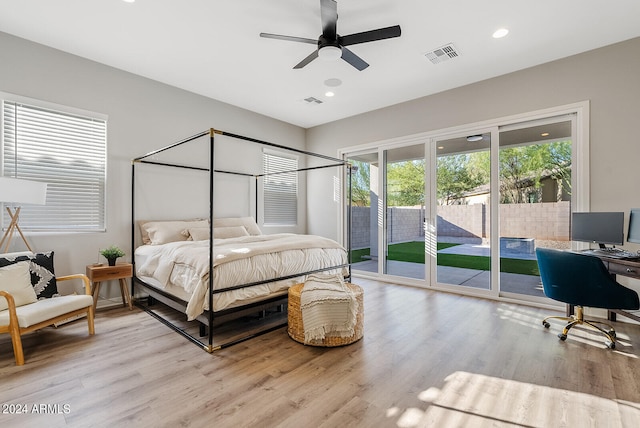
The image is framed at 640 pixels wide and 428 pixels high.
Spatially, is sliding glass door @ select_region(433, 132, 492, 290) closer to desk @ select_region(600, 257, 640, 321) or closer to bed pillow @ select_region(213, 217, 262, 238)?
desk @ select_region(600, 257, 640, 321)

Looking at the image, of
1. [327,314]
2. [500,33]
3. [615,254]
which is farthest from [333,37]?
[615,254]

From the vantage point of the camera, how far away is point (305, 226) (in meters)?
6.50

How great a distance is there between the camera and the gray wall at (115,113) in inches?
130

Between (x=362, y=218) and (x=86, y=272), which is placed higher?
(x=362, y=218)

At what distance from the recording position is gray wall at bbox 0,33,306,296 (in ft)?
10.8

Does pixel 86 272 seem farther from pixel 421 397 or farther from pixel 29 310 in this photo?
pixel 421 397

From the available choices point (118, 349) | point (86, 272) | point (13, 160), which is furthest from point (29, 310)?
point (13, 160)

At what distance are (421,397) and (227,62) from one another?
3970mm

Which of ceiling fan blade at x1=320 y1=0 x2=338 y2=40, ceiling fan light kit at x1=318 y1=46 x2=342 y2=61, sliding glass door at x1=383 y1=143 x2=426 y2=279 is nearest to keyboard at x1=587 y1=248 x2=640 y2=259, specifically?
sliding glass door at x1=383 y1=143 x2=426 y2=279

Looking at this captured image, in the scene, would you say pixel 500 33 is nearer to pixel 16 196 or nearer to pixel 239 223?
pixel 239 223

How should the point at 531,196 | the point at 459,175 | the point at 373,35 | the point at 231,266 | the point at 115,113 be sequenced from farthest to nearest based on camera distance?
the point at 459,175
the point at 531,196
the point at 115,113
the point at 231,266
the point at 373,35

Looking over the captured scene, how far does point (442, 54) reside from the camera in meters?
3.52

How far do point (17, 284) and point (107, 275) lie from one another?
84 centimetres

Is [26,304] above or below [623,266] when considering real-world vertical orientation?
below
